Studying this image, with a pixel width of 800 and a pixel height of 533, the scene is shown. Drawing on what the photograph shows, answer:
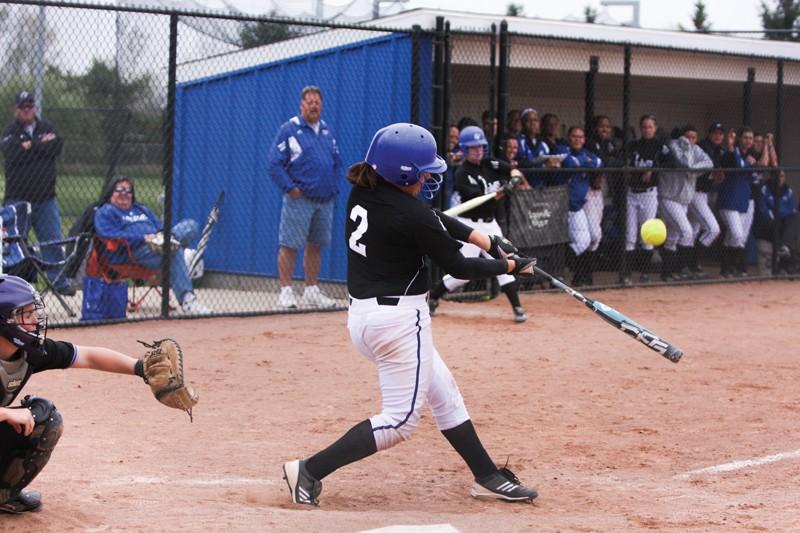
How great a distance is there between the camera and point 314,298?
11.6 meters

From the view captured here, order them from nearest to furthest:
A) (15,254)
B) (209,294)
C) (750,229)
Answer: (15,254) < (209,294) < (750,229)

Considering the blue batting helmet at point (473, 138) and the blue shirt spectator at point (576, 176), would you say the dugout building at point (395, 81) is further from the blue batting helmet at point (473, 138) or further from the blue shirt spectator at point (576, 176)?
the blue batting helmet at point (473, 138)

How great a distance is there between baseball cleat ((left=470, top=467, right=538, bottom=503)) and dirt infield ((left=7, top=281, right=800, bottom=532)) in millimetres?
65

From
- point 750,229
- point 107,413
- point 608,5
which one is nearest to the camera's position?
point 107,413

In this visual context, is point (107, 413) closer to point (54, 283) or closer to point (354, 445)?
point (354, 445)

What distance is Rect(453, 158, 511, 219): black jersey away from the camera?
1071 cm

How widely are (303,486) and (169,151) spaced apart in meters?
6.03

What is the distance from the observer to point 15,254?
10344 mm

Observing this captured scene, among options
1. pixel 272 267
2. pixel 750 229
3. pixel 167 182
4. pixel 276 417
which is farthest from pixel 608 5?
pixel 276 417

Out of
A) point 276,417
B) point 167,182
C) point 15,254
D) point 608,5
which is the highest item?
point 608,5

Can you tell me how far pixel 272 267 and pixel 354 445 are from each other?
903cm

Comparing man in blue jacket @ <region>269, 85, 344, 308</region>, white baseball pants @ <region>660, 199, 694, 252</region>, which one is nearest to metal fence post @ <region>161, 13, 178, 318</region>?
man in blue jacket @ <region>269, 85, 344, 308</region>

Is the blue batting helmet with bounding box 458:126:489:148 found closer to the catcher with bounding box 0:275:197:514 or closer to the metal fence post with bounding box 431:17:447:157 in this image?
the metal fence post with bounding box 431:17:447:157

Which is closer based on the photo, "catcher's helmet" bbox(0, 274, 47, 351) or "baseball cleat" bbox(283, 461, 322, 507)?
"catcher's helmet" bbox(0, 274, 47, 351)
